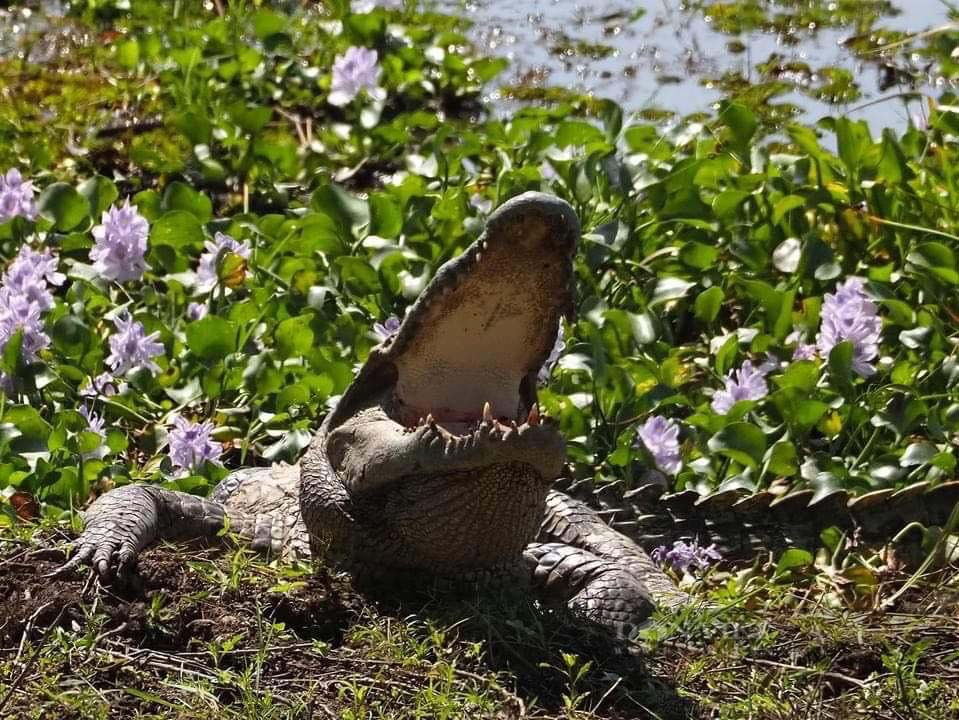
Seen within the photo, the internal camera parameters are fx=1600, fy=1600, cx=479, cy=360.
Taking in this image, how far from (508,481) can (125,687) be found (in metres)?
0.84

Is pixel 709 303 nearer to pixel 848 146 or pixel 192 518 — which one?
pixel 848 146

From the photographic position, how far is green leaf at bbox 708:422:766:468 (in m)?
4.39

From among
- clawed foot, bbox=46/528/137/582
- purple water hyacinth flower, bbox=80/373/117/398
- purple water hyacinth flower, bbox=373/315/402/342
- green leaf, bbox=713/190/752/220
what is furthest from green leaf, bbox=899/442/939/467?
purple water hyacinth flower, bbox=80/373/117/398

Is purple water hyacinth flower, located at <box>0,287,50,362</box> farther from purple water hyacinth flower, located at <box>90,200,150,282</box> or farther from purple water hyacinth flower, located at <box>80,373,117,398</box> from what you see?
→ purple water hyacinth flower, located at <box>90,200,150,282</box>

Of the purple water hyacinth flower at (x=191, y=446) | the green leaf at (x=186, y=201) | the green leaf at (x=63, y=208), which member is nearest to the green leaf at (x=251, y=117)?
the green leaf at (x=186, y=201)

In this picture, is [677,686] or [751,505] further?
[751,505]

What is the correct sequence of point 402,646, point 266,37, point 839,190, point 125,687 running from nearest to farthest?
point 125,687 < point 402,646 < point 839,190 < point 266,37

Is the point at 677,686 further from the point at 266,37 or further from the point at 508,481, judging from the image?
the point at 266,37

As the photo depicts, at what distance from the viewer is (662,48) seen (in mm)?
8078

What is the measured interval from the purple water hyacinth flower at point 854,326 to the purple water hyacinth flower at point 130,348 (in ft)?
6.26

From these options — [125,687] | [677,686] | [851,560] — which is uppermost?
[125,687]

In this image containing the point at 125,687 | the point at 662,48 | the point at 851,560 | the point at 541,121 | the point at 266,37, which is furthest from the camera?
the point at 662,48

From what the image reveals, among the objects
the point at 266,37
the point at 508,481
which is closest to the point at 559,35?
the point at 266,37

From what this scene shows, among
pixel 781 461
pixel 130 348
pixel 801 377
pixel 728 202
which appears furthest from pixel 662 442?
pixel 130 348
